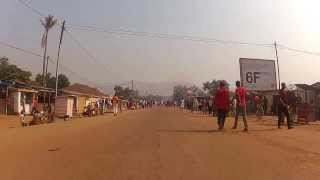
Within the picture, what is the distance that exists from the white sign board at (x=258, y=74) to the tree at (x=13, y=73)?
35.7m

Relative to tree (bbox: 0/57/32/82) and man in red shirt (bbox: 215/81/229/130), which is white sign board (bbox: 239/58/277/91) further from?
tree (bbox: 0/57/32/82)

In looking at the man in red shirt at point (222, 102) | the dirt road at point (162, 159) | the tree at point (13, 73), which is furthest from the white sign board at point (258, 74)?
the tree at point (13, 73)

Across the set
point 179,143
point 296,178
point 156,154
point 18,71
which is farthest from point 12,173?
point 18,71

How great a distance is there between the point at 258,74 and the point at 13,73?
131 feet

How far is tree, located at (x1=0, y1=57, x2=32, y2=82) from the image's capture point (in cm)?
7144

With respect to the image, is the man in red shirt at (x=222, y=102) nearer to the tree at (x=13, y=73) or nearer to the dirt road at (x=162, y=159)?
the dirt road at (x=162, y=159)

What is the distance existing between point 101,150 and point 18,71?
66.6m

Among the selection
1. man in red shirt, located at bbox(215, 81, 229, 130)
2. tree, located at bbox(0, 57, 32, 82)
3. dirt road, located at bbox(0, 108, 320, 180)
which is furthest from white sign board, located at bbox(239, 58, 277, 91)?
tree, located at bbox(0, 57, 32, 82)

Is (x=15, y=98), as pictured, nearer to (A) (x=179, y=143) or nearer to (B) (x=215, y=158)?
(A) (x=179, y=143)

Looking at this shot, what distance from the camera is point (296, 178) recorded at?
797 centimetres

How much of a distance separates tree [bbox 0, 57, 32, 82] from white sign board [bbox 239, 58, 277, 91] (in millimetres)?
35706

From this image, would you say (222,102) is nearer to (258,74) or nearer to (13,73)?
(258,74)

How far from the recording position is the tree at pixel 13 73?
234ft

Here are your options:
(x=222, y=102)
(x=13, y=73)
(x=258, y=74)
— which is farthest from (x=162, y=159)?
(x=13, y=73)
